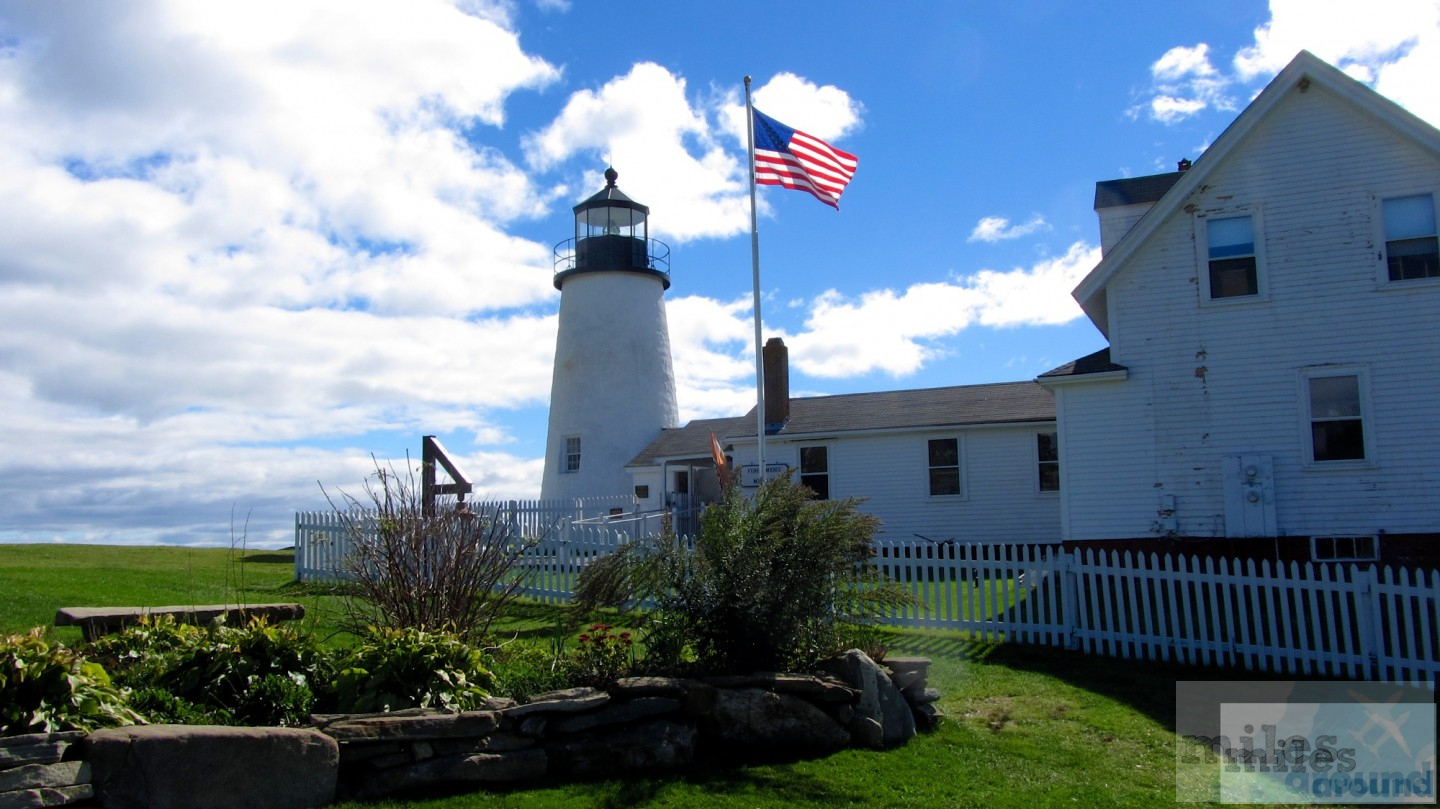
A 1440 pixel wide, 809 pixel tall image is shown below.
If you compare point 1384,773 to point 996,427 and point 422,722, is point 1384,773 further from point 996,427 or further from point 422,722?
point 996,427

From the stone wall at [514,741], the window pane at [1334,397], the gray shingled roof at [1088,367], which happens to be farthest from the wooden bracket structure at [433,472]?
the window pane at [1334,397]

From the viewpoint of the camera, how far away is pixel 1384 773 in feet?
23.0

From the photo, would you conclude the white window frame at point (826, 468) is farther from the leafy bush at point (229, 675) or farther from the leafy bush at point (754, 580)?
the leafy bush at point (229, 675)

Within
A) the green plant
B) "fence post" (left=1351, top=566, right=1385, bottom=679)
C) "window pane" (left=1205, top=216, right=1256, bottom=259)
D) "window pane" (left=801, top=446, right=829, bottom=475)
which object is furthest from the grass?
"window pane" (left=801, top=446, right=829, bottom=475)

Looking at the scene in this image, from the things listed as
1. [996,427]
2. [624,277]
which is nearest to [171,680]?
[996,427]

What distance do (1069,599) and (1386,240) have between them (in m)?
7.88

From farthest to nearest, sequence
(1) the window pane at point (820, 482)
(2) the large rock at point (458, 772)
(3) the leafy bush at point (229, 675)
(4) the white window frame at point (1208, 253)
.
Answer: (1) the window pane at point (820, 482), (4) the white window frame at point (1208, 253), (3) the leafy bush at point (229, 675), (2) the large rock at point (458, 772)

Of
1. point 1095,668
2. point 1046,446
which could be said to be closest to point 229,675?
point 1095,668

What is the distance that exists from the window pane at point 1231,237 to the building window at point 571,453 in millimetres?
18105

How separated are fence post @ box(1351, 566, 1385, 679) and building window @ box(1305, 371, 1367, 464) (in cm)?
500

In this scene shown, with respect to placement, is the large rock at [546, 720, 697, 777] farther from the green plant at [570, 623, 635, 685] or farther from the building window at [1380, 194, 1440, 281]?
the building window at [1380, 194, 1440, 281]

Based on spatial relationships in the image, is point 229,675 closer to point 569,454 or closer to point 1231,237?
point 1231,237

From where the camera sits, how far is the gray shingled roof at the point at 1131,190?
2003cm

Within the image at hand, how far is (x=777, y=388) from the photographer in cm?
2375
